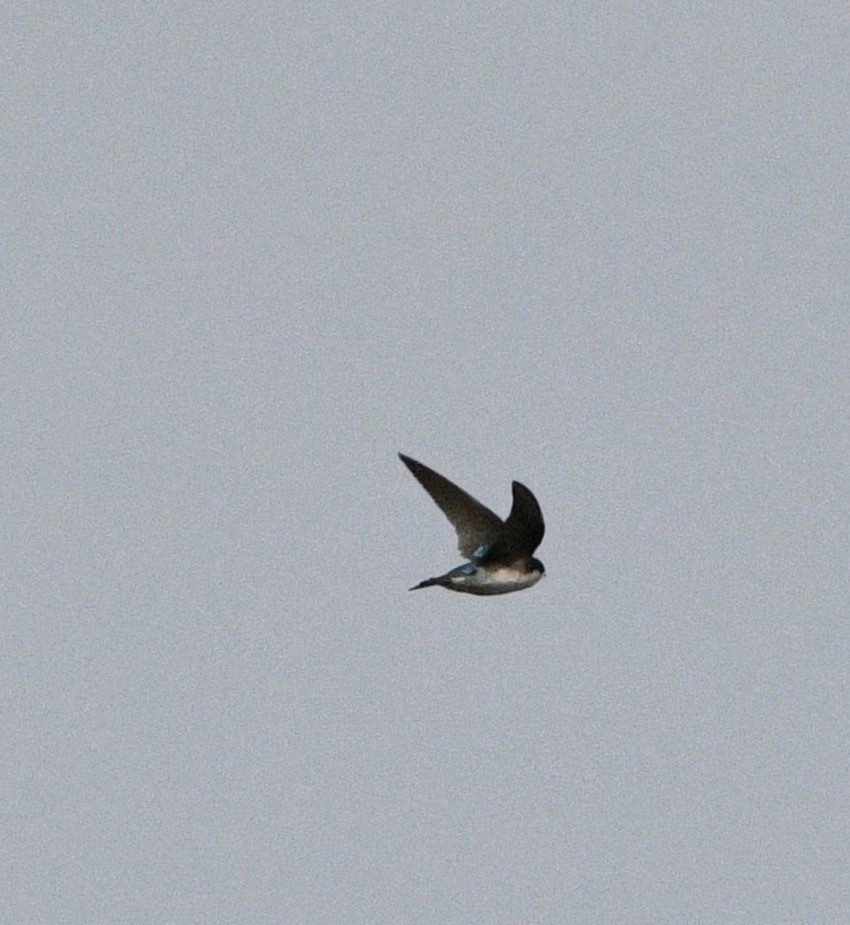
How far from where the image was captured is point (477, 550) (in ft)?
67.4

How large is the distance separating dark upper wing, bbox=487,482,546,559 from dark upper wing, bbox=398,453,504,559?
0.25 metres

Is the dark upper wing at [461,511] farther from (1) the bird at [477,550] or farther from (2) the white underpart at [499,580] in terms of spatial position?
(2) the white underpart at [499,580]

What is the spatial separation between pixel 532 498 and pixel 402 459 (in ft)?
6.31

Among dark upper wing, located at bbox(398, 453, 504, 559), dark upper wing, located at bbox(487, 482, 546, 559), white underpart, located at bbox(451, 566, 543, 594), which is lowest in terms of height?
white underpart, located at bbox(451, 566, 543, 594)

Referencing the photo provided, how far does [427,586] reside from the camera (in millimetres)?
20250

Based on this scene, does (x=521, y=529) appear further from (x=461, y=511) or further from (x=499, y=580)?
(x=461, y=511)

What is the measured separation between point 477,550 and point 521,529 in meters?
1.02

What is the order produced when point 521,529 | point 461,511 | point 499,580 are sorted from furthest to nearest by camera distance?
1. point 461,511
2. point 499,580
3. point 521,529

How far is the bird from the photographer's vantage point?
66.5 feet

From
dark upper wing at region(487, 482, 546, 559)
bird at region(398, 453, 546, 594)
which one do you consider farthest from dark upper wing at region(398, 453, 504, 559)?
dark upper wing at region(487, 482, 546, 559)

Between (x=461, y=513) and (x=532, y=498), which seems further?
(x=461, y=513)

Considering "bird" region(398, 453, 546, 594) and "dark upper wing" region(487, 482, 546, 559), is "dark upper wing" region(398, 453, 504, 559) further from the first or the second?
"dark upper wing" region(487, 482, 546, 559)

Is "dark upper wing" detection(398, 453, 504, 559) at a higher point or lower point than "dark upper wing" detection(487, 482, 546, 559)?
higher

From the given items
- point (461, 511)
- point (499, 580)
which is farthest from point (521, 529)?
point (461, 511)
